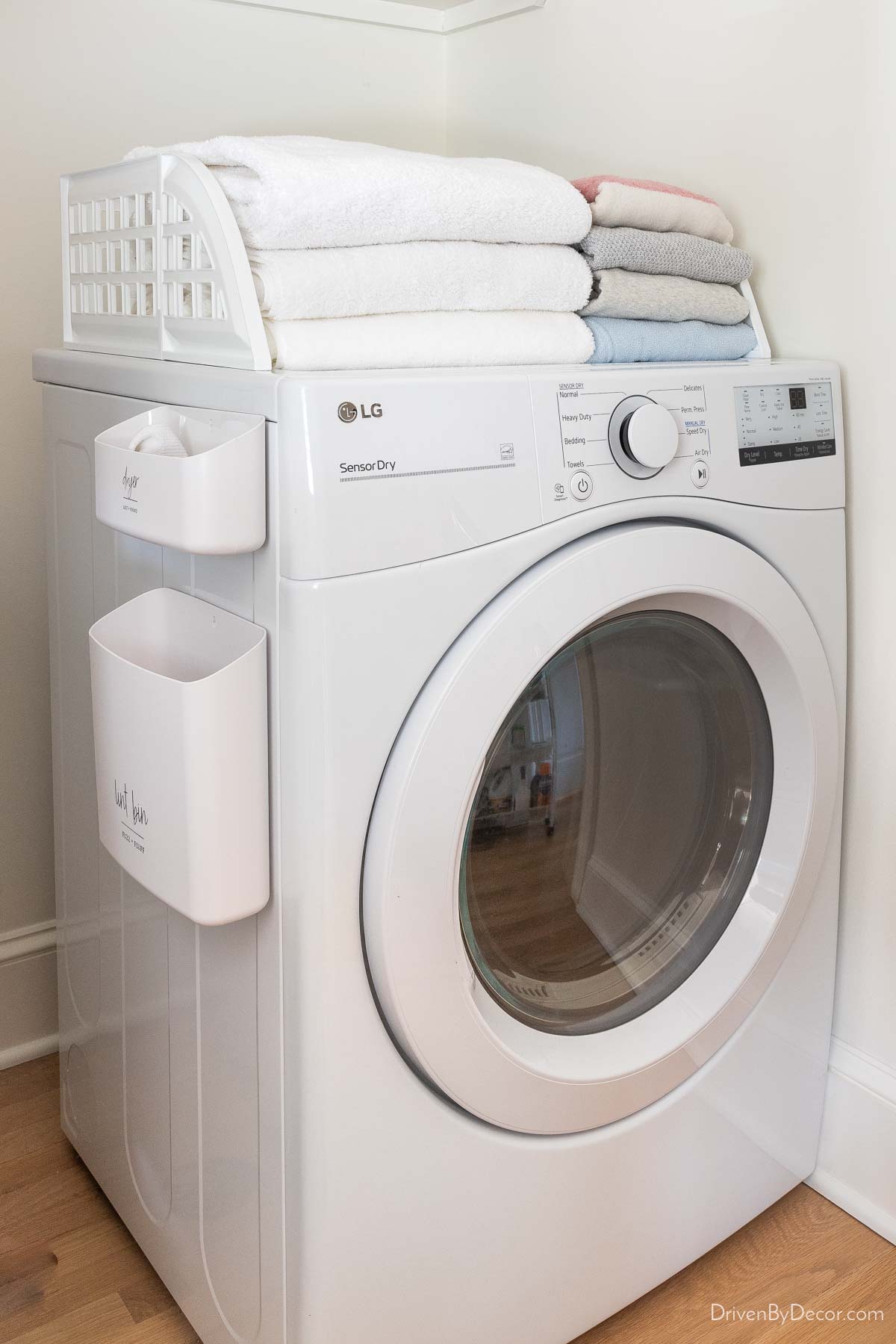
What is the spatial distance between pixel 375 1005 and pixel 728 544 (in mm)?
500

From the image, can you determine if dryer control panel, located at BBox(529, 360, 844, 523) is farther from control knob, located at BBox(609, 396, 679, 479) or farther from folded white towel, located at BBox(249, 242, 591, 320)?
folded white towel, located at BBox(249, 242, 591, 320)

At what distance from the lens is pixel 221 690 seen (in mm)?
853

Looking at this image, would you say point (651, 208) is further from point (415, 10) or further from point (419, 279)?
point (415, 10)

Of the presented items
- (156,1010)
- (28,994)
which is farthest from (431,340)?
(28,994)

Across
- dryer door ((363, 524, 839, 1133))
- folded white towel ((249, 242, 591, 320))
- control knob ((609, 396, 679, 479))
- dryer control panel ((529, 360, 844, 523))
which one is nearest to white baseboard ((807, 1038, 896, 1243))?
dryer door ((363, 524, 839, 1133))

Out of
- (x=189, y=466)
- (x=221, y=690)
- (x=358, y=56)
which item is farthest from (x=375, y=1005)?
(x=358, y=56)

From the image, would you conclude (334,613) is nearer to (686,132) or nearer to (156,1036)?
(156,1036)

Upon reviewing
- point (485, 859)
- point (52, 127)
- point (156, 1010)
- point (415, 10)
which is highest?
point (415, 10)

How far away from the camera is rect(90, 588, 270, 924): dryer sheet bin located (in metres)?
0.86

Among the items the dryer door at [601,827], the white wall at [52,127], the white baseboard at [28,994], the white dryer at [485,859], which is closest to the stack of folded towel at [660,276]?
the white dryer at [485,859]

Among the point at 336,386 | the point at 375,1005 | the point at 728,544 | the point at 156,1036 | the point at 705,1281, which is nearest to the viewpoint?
the point at 336,386

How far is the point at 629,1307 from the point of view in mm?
1240

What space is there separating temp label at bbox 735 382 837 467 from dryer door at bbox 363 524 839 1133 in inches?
3.9

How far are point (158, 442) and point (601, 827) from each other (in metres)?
0.52
